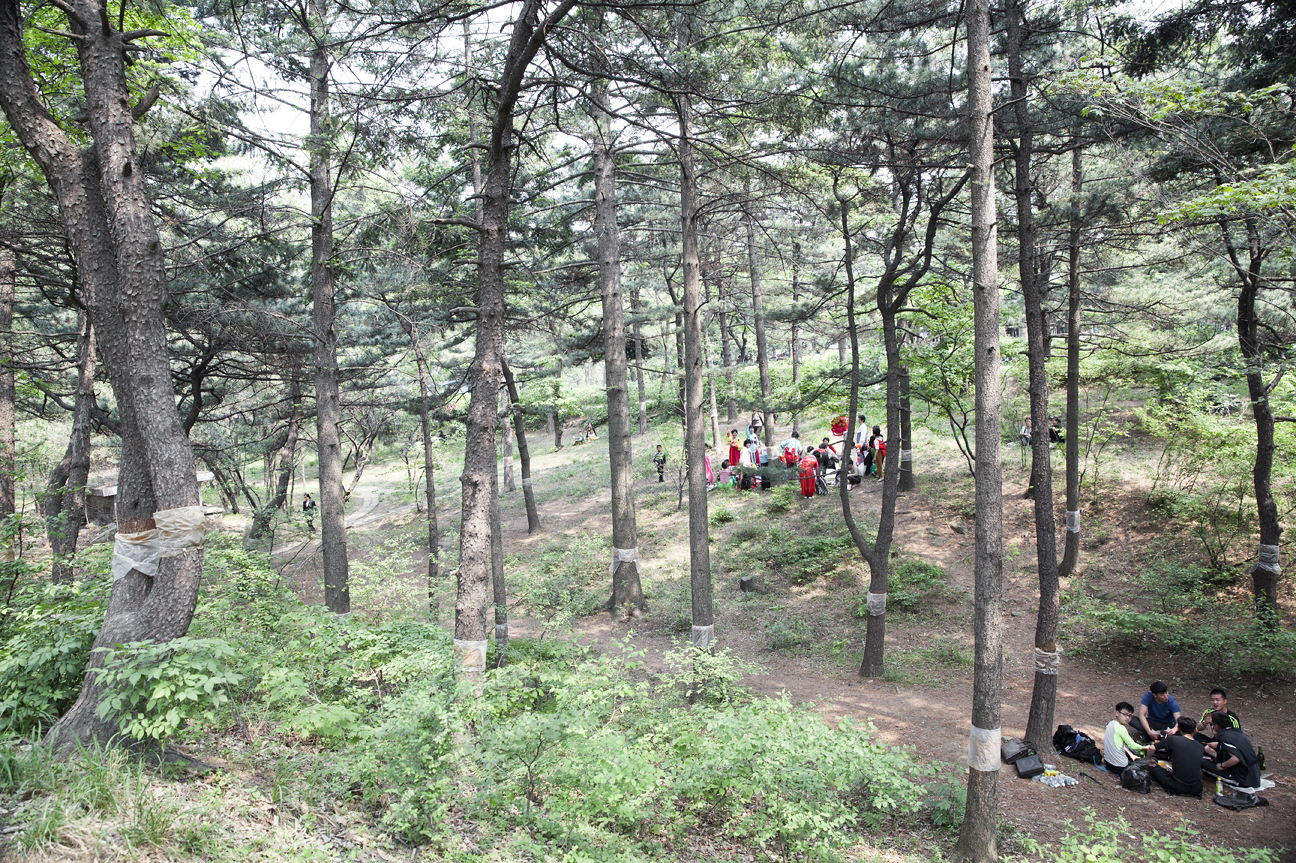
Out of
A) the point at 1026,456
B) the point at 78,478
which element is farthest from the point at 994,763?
the point at 1026,456

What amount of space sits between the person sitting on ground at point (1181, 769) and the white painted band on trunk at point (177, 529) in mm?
10191

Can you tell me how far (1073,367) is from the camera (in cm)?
1129

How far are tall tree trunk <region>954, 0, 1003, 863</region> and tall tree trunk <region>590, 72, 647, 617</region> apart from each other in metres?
7.23

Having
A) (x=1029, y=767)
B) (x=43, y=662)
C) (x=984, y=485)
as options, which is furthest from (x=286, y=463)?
(x=1029, y=767)

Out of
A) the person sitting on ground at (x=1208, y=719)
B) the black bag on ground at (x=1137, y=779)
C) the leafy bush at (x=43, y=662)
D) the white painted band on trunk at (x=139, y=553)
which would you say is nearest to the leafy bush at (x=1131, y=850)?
the black bag on ground at (x=1137, y=779)

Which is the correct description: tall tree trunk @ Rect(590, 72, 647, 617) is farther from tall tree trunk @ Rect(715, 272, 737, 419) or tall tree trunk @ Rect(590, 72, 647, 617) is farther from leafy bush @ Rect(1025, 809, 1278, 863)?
tall tree trunk @ Rect(715, 272, 737, 419)

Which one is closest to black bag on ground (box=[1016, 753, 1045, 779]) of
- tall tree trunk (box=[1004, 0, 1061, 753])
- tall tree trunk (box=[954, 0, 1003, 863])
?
tall tree trunk (box=[1004, 0, 1061, 753])

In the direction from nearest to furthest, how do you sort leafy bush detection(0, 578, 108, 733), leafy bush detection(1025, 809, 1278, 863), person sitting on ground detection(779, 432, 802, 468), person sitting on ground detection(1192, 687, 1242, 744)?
leafy bush detection(0, 578, 108, 733)
leafy bush detection(1025, 809, 1278, 863)
person sitting on ground detection(1192, 687, 1242, 744)
person sitting on ground detection(779, 432, 802, 468)

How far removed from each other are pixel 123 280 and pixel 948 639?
12497mm

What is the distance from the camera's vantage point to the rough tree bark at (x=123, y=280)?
4.78 m

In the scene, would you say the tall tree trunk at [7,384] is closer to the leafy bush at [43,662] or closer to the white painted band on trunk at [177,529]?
the leafy bush at [43,662]

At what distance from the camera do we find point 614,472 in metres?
12.6

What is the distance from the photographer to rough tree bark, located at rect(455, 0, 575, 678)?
233 inches

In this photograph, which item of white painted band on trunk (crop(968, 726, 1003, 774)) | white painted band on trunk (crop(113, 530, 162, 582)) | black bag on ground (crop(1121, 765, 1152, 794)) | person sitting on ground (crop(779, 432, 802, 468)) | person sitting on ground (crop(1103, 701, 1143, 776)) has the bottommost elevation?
black bag on ground (crop(1121, 765, 1152, 794))
